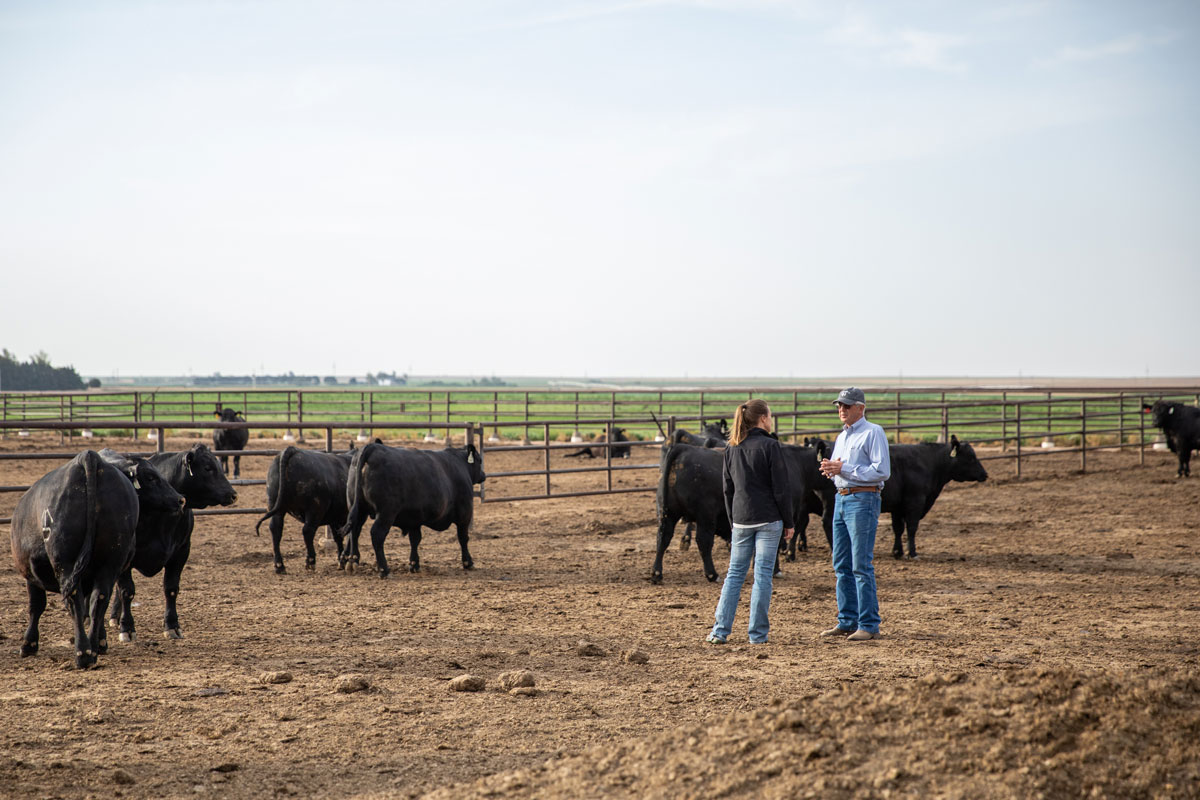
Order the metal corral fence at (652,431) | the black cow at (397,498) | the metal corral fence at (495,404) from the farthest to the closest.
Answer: the metal corral fence at (495,404)
the metal corral fence at (652,431)
the black cow at (397,498)

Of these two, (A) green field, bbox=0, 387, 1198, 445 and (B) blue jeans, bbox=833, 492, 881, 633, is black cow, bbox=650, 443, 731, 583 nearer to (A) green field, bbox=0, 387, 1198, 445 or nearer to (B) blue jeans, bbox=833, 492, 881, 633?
(B) blue jeans, bbox=833, 492, 881, 633

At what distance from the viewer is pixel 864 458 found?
6953 millimetres

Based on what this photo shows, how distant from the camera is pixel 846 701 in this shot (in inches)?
169

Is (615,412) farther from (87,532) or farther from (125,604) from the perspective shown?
(87,532)

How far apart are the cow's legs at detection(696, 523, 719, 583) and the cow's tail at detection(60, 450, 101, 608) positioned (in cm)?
521

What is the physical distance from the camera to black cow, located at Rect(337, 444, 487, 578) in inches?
392

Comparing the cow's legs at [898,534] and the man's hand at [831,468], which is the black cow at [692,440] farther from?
the man's hand at [831,468]

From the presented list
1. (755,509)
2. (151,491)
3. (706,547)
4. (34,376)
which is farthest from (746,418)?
(34,376)

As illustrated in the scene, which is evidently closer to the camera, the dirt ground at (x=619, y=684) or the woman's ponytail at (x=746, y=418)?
the dirt ground at (x=619, y=684)

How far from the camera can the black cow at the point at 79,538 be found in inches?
234

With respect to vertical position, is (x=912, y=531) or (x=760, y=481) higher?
(x=760, y=481)

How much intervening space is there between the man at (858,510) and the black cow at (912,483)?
383cm

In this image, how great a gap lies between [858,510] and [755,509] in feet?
2.57

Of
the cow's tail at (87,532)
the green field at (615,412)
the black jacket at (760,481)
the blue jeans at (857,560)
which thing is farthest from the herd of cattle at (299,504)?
the black jacket at (760,481)
